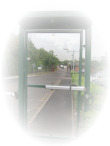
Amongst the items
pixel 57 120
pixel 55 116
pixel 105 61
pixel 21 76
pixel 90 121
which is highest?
pixel 105 61

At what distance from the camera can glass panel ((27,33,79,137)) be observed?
3207 mm

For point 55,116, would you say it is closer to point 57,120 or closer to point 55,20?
point 57,120

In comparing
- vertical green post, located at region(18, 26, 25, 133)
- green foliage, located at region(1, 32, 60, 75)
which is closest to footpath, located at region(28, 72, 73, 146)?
vertical green post, located at region(18, 26, 25, 133)

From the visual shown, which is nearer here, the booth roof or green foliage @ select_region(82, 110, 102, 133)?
green foliage @ select_region(82, 110, 102, 133)

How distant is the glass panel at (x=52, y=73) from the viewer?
321 cm

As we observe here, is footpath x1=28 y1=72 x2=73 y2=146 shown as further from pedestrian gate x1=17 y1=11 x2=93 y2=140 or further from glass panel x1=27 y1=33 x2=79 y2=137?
pedestrian gate x1=17 y1=11 x2=93 y2=140

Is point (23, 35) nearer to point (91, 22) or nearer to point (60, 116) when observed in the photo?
point (91, 22)

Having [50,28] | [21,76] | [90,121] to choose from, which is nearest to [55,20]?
[50,28]

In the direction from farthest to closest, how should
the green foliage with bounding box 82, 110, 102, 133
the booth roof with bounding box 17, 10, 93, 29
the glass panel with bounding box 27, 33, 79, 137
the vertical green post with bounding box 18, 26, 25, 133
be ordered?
1. the glass panel with bounding box 27, 33, 79, 137
2. the vertical green post with bounding box 18, 26, 25, 133
3. the booth roof with bounding box 17, 10, 93, 29
4. the green foliage with bounding box 82, 110, 102, 133

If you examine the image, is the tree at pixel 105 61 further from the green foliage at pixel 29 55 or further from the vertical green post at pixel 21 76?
the vertical green post at pixel 21 76

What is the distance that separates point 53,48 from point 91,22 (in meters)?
1.06

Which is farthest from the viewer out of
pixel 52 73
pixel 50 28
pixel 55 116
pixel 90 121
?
pixel 52 73

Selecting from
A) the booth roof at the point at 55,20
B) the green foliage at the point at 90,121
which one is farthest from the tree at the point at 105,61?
the green foliage at the point at 90,121

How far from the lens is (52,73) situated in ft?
11.6
